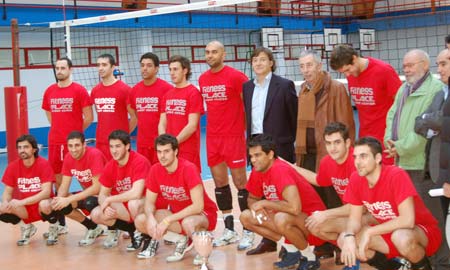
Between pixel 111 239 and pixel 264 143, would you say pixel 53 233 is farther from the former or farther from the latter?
pixel 264 143

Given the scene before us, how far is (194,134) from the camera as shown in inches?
256

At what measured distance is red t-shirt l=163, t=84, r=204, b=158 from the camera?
6441 mm

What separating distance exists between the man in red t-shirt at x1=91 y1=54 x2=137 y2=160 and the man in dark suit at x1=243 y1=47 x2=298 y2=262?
1594 millimetres

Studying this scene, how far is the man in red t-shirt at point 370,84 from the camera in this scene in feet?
17.7

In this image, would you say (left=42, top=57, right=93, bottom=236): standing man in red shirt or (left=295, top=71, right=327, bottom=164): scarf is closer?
(left=295, top=71, right=327, bottom=164): scarf

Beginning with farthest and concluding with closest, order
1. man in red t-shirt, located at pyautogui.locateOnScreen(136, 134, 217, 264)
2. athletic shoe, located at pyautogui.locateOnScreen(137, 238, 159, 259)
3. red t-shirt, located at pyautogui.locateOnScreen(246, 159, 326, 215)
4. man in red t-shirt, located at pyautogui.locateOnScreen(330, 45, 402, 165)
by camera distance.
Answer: athletic shoe, located at pyautogui.locateOnScreen(137, 238, 159, 259), man in red t-shirt, located at pyautogui.locateOnScreen(136, 134, 217, 264), man in red t-shirt, located at pyautogui.locateOnScreen(330, 45, 402, 165), red t-shirt, located at pyautogui.locateOnScreen(246, 159, 326, 215)

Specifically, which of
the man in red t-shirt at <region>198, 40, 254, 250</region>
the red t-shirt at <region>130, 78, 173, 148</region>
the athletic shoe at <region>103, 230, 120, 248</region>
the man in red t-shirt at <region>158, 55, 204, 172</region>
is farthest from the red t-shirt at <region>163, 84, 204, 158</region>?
the athletic shoe at <region>103, 230, 120, 248</region>

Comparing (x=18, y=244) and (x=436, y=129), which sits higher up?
(x=436, y=129)

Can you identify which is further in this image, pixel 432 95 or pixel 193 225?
pixel 193 225

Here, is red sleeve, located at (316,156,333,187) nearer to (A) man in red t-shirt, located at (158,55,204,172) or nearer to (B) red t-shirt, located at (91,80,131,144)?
(A) man in red t-shirt, located at (158,55,204,172)

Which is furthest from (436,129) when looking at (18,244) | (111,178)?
(18,244)

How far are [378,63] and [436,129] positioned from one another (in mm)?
1133

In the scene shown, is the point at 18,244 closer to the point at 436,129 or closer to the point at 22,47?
the point at 436,129

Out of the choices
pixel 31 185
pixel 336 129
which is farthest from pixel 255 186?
pixel 31 185
